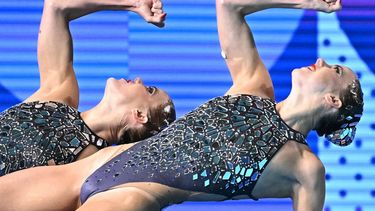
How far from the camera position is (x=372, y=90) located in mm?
3846

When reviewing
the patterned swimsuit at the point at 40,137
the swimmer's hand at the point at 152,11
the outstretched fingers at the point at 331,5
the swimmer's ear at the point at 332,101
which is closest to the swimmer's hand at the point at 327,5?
the outstretched fingers at the point at 331,5

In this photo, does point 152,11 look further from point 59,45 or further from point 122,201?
point 122,201

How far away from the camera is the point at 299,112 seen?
103 inches

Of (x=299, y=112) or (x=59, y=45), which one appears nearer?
(x=299, y=112)

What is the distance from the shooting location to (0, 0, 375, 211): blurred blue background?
12.5 feet

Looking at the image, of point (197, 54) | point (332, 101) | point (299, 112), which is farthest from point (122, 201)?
point (197, 54)

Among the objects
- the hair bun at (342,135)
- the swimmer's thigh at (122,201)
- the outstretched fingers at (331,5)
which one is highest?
the outstretched fingers at (331,5)

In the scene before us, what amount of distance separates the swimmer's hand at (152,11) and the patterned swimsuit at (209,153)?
36 cm

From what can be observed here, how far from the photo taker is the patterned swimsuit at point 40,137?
2.72 metres

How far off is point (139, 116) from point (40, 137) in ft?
1.13

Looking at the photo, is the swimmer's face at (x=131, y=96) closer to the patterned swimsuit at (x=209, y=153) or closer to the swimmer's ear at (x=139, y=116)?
the swimmer's ear at (x=139, y=116)

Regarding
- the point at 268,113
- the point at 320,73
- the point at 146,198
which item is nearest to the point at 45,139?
the point at 146,198

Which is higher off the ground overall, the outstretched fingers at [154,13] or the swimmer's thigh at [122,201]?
the outstretched fingers at [154,13]

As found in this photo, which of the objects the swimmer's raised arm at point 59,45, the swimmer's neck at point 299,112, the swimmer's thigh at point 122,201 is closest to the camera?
Answer: the swimmer's thigh at point 122,201
